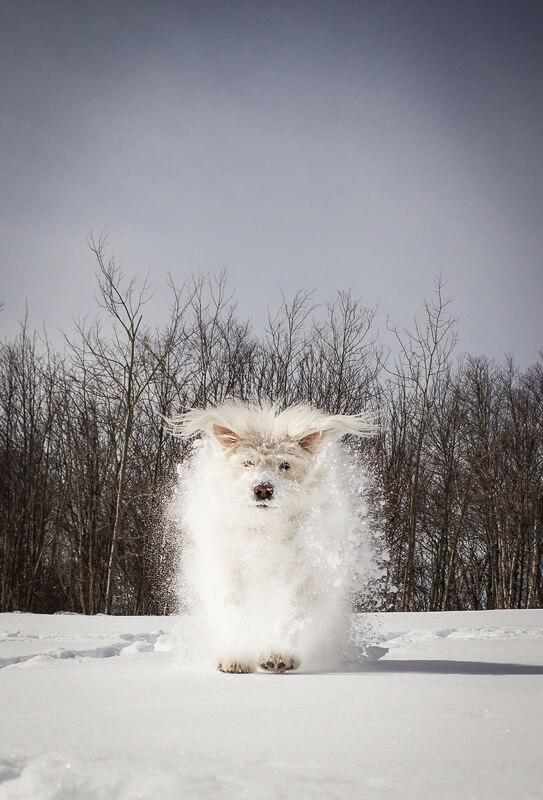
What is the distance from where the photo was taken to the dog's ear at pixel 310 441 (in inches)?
148

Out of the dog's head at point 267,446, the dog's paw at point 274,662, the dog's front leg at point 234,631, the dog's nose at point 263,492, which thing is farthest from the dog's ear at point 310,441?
the dog's paw at point 274,662

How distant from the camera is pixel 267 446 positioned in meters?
3.66

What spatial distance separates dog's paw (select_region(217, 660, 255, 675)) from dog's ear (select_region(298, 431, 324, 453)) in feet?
4.11

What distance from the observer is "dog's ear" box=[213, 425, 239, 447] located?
3764mm

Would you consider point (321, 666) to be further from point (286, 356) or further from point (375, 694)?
point (286, 356)

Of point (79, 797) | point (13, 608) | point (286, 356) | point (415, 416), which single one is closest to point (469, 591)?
point (415, 416)

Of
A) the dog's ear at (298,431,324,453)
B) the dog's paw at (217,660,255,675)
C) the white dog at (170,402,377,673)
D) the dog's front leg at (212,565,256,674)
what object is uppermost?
the dog's ear at (298,431,324,453)

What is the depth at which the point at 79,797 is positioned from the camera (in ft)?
4.01

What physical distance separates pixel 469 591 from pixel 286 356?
9.47 meters

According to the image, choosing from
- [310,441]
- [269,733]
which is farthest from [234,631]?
[269,733]

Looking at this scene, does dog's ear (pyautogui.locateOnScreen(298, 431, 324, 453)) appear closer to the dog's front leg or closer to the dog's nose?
the dog's nose

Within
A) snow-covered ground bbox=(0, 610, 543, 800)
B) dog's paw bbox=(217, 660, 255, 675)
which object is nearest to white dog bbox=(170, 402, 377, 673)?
dog's paw bbox=(217, 660, 255, 675)

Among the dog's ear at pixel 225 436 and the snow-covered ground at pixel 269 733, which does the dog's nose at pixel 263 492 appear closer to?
the dog's ear at pixel 225 436

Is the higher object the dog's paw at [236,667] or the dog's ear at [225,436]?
the dog's ear at [225,436]
